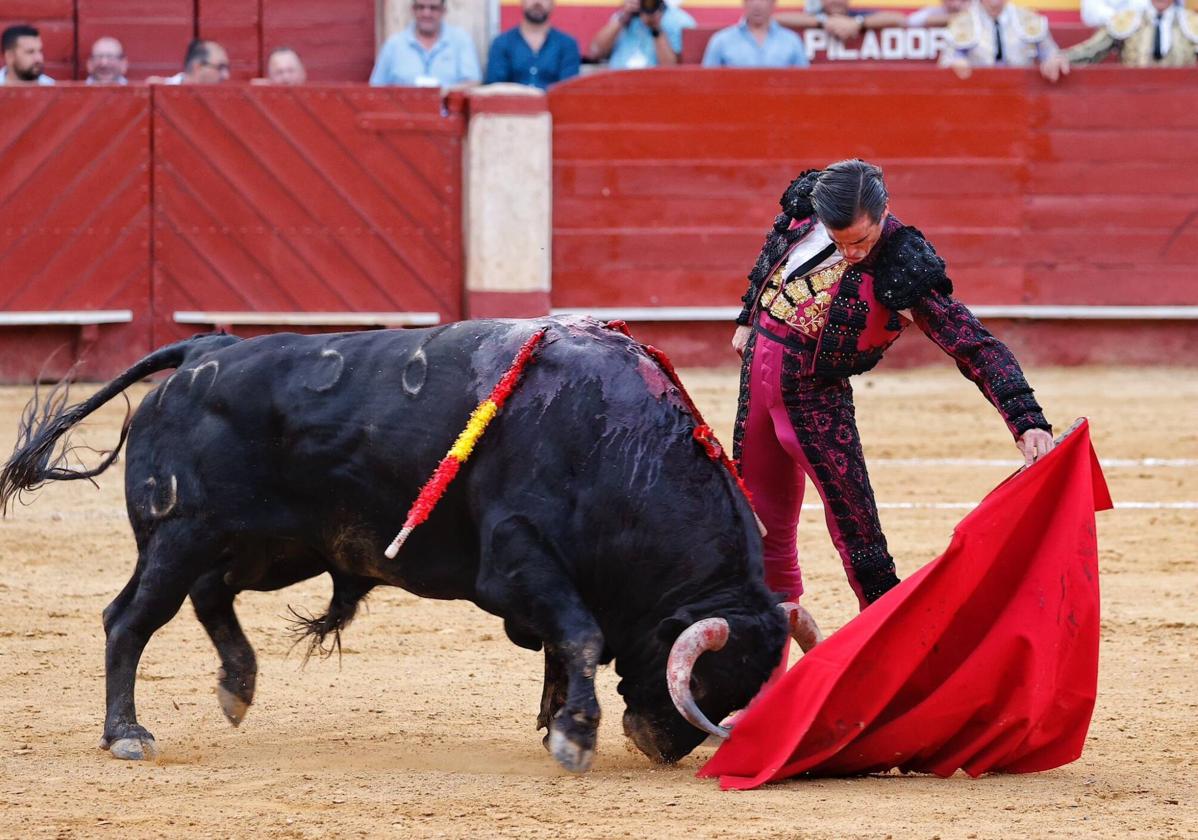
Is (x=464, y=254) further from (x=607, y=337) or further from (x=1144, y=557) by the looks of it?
(x=607, y=337)

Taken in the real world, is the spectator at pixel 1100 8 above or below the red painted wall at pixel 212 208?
above

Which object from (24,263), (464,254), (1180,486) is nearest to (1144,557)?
(1180,486)

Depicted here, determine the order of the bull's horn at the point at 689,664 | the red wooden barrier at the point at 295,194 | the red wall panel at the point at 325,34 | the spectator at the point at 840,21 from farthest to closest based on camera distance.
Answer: the red wall panel at the point at 325,34, the spectator at the point at 840,21, the red wooden barrier at the point at 295,194, the bull's horn at the point at 689,664

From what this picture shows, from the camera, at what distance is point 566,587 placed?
11.6ft

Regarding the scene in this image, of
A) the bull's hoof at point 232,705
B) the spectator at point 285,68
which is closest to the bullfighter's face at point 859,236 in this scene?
the bull's hoof at point 232,705

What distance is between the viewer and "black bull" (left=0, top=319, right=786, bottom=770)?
353cm

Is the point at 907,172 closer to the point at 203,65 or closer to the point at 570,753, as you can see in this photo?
the point at 203,65

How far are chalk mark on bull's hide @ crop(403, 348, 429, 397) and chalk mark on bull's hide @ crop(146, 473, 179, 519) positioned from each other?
20.4 inches

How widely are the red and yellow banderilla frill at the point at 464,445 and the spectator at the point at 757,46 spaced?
5.84 meters

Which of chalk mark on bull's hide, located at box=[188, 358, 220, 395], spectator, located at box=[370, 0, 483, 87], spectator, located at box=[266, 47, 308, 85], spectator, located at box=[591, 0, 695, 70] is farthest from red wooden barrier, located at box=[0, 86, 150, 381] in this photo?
chalk mark on bull's hide, located at box=[188, 358, 220, 395]

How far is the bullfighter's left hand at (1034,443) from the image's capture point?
350 cm

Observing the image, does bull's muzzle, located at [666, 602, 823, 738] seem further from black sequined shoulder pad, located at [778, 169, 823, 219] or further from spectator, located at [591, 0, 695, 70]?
spectator, located at [591, 0, 695, 70]

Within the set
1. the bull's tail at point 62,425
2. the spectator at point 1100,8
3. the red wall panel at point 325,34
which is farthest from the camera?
the red wall panel at point 325,34

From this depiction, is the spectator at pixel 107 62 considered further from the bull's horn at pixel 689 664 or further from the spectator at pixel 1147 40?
the bull's horn at pixel 689 664
